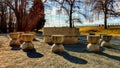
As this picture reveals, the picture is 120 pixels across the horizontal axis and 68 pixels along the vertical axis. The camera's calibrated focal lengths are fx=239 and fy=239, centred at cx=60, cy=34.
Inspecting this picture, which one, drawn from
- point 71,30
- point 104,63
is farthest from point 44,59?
point 71,30

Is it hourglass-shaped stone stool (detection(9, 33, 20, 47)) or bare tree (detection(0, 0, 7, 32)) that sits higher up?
bare tree (detection(0, 0, 7, 32))

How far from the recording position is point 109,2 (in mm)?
49312

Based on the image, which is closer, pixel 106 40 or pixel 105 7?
pixel 106 40

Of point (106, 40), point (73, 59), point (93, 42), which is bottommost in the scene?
point (73, 59)

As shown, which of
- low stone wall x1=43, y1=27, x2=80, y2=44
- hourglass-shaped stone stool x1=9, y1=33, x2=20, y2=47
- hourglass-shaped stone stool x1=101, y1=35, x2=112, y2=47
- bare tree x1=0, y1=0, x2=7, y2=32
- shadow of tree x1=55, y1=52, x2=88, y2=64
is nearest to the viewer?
shadow of tree x1=55, y1=52, x2=88, y2=64

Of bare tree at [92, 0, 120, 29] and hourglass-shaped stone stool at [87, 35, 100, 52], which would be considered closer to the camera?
hourglass-shaped stone stool at [87, 35, 100, 52]

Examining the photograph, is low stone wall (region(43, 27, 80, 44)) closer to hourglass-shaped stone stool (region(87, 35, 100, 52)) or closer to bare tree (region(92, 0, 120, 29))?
hourglass-shaped stone stool (region(87, 35, 100, 52))

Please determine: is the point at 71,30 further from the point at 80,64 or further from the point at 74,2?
the point at 74,2

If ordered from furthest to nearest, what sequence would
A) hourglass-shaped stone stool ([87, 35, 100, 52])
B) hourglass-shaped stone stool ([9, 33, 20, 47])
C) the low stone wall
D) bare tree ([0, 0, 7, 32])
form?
bare tree ([0, 0, 7, 32]) → the low stone wall → hourglass-shaped stone stool ([9, 33, 20, 47]) → hourglass-shaped stone stool ([87, 35, 100, 52])

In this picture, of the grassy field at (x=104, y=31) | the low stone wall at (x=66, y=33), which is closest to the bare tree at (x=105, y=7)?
the grassy field at (x=104, y=31)

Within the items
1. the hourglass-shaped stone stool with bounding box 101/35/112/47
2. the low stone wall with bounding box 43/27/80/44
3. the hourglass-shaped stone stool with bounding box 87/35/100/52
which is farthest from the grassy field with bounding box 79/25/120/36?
the hourglass-shaped stone stool with bounding box 87/35/100/52

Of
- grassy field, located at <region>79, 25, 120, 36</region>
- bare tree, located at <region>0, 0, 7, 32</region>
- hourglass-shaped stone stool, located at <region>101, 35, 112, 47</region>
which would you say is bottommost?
grassy field, located at <region>79, 25, 120, 36</region>

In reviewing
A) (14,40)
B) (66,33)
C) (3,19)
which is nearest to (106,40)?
(66,33)

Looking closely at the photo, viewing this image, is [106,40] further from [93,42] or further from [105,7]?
[105,7]
